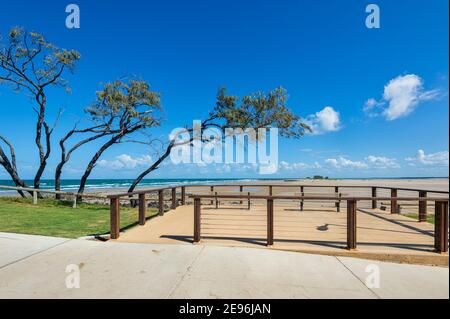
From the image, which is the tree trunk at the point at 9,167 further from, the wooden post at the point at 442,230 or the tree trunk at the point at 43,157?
the wooden post at the point at 442,230

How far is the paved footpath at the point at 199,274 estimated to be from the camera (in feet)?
10.7

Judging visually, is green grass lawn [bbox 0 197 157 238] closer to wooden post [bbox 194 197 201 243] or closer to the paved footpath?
the paved footpath

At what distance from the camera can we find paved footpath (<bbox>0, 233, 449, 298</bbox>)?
10.7 feet

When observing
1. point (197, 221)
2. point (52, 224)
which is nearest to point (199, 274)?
point (197, 221)

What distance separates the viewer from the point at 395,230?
6.47 metres

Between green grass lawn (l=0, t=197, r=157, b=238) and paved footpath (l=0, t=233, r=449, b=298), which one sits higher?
paved footpath (l=0, t=233, r=449, b=298)

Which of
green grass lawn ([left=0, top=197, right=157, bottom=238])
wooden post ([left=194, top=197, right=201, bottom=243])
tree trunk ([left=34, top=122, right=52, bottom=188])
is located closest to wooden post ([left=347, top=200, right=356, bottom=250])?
wooden post ([left=194, top=197, right=201, bottom=243])

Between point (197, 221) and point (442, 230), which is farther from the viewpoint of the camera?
point (197, 221)

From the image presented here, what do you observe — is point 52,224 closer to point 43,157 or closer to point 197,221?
point 197,221

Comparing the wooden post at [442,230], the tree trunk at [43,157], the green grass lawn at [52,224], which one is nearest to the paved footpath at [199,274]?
the wooden post at [442,230]

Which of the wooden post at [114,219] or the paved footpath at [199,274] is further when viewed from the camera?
the wooden post at [114,219]

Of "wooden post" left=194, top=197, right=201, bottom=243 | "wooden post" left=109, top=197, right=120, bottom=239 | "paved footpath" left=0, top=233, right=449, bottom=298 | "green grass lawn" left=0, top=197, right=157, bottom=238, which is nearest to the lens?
"paved footpath" left=0, top=233, right=449, bottom=298

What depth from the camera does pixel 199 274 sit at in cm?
377
